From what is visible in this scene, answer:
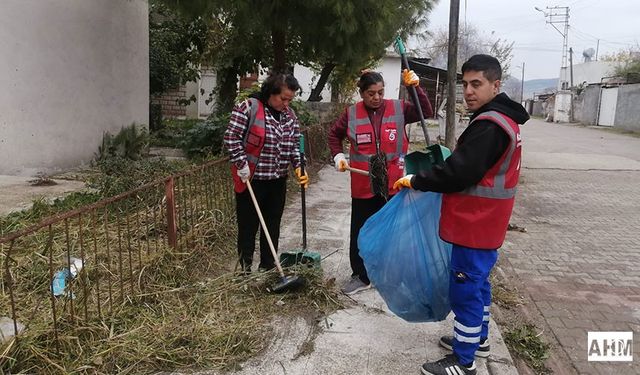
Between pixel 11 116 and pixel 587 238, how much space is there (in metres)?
6.82

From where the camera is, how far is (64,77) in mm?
6887

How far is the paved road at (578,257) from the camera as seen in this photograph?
3.49 meters

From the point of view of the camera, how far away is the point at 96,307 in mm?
2988

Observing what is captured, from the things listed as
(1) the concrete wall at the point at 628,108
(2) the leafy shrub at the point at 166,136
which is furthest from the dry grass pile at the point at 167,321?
(1) the concrete wall at the point at 628,108

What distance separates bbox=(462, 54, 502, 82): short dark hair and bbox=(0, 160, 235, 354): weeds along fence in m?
2.07

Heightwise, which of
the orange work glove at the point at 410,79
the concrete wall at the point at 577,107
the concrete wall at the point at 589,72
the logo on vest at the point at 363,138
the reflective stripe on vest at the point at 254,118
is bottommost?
the logo on vest at the point at 363,138

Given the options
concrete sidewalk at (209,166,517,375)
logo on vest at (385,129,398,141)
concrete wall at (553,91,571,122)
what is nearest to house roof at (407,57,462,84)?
concrete wall at (553,91,571,122)

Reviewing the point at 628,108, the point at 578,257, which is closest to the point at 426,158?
the point at 578,257

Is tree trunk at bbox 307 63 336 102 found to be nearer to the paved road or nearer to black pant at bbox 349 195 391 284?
the paved road

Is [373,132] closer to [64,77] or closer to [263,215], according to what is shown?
[263,215]

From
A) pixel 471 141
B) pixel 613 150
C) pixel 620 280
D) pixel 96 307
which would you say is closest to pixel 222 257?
pixel 96 307

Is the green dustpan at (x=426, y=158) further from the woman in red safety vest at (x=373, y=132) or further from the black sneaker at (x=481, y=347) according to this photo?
the black sneaker at (x=481, y=347)

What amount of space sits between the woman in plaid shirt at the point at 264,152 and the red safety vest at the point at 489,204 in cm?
146

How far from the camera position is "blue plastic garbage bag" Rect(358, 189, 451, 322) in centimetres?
278
